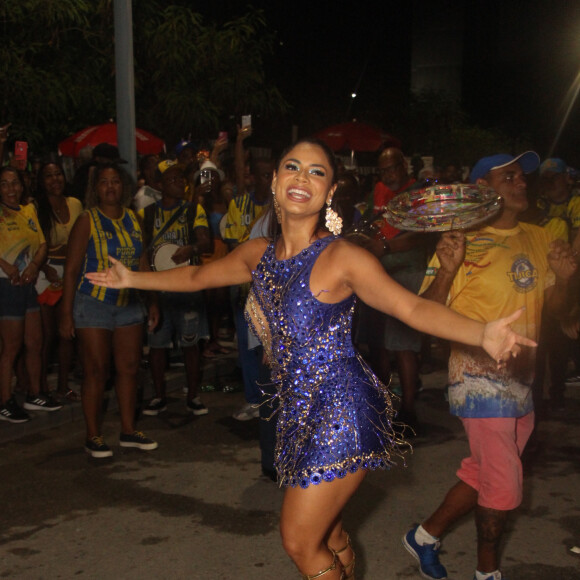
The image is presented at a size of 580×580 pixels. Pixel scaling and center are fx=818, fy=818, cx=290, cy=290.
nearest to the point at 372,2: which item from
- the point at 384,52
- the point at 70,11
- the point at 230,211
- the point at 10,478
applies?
the point at 384,52

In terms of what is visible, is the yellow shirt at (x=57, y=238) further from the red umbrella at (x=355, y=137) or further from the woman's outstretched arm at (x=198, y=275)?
the red umbrella at (x=355, y=137)

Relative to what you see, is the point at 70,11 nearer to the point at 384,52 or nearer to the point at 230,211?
the point at 230,211

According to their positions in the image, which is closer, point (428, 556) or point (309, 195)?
point (309, 195)

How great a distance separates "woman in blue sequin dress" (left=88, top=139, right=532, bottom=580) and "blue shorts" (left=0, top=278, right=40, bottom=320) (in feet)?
12.9

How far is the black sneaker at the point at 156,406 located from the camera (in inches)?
286

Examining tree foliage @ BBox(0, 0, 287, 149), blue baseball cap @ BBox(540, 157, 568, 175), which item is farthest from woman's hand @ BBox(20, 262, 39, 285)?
tree foliage @ BBox(0, 0, 287, 149)

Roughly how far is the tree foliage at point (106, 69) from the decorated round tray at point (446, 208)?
1157 cm

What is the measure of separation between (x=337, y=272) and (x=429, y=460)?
10.5 feet

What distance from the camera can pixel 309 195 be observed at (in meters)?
3.31

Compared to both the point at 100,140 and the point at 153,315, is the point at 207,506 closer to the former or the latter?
the point at 153,315

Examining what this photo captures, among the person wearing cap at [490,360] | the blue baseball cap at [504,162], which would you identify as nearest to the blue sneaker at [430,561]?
the person wearing cap at [490,360]

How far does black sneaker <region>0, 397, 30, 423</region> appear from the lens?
6.70 m

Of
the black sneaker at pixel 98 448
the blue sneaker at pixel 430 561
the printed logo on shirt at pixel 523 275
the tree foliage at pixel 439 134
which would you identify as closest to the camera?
the printed logo on shirt at pixel 523 275

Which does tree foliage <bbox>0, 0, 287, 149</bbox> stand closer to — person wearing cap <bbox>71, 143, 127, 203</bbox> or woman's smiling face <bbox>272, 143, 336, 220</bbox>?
person wearing cap <bbox>71, 143, 127, 203</bbox>
